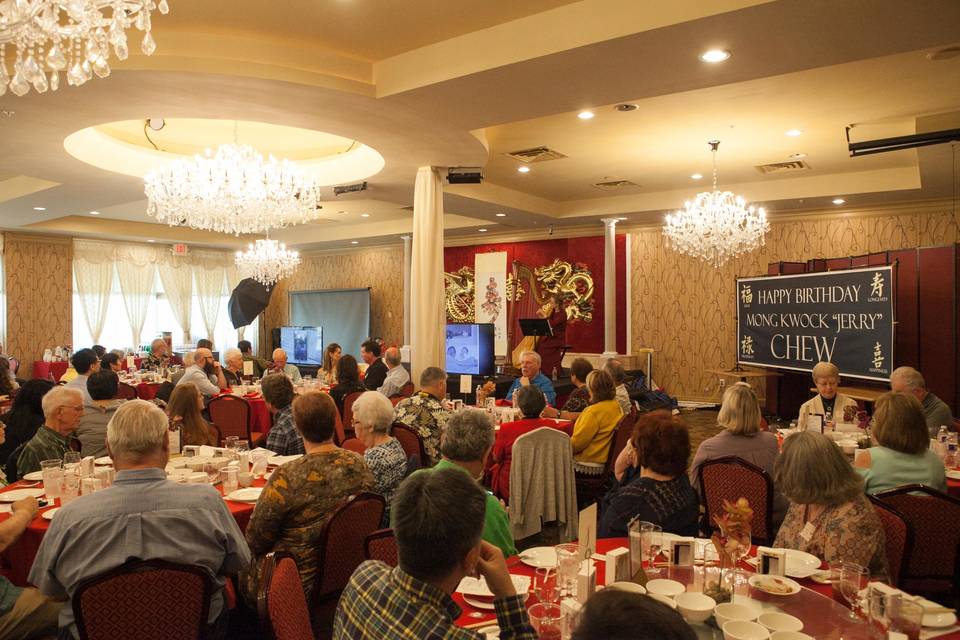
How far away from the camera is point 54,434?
3.97m

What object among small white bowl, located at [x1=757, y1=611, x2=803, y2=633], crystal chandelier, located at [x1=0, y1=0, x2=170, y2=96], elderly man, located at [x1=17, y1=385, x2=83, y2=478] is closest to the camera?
small white bowl, located at [x1=757, y1=611, x2=803, y2=633]

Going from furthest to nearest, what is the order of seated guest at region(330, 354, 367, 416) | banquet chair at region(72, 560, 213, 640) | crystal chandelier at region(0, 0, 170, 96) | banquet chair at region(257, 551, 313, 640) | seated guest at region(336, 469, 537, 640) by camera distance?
seated guest at region(330, 354, 367, 416), crystal chandelier at region(0, 0, 170, 96), banquet chair at region(72, 560, 213, 640), banquet chair at region(257, 551, 313, 640), seated guest at region(336, 469, 537, 640)

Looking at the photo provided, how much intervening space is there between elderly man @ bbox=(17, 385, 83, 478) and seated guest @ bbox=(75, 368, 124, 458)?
0.34 metres

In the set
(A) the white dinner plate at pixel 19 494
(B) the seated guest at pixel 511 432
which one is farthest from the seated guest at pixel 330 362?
(A) the white dinner plate at pixel 19 494

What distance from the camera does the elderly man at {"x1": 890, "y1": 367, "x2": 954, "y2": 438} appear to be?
16.7ft

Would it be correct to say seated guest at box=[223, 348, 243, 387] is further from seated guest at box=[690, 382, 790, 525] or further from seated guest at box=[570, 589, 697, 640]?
seated guest at box=[570, 589, 697, 640]

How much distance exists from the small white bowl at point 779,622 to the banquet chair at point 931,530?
1.37m

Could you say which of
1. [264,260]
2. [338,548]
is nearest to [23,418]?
[338,548]

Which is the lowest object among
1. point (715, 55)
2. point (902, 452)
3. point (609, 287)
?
point (902, 452)

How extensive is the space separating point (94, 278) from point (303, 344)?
4545 mm

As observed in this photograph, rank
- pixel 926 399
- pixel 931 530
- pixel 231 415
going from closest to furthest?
pixel 931 530, pixel 926 399, pixel 231 415

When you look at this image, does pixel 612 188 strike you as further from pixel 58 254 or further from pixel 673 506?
pixel 58 254

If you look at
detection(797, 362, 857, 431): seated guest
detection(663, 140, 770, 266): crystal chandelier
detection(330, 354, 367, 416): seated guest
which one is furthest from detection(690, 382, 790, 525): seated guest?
detection(663, 140, 770, 266): crystal chandelier

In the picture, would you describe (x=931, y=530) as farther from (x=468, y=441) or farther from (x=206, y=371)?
(x=206, y=371)
